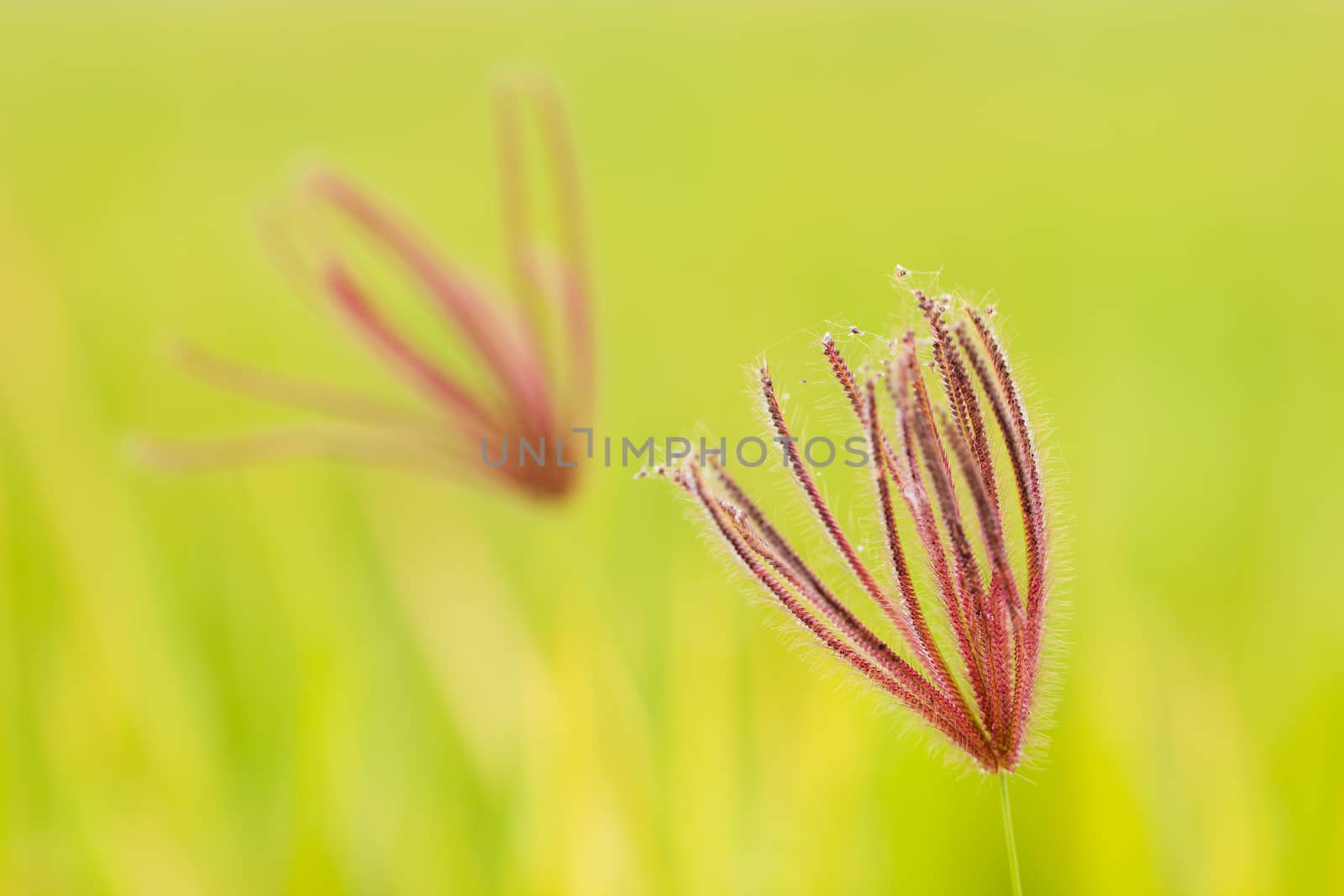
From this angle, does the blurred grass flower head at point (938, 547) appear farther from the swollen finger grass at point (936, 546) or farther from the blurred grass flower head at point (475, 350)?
the blurred grass flower head at point (475, 350)

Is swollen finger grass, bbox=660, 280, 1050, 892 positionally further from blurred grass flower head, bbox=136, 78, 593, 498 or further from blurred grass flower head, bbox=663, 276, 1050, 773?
blurred grass flower head, bbox=136, 78, 593, 498

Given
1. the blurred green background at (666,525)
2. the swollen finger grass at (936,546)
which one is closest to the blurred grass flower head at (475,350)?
the blurred green background at (666,525)

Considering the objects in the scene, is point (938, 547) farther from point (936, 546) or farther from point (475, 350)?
point (475, 350)

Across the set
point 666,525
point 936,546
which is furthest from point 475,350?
point 666,525

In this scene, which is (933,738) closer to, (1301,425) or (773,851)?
(773,851)

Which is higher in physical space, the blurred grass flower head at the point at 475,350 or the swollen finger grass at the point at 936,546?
the blurred grass flower head at the point at 475,350

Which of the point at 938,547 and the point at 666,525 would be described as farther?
the point at 666,525
